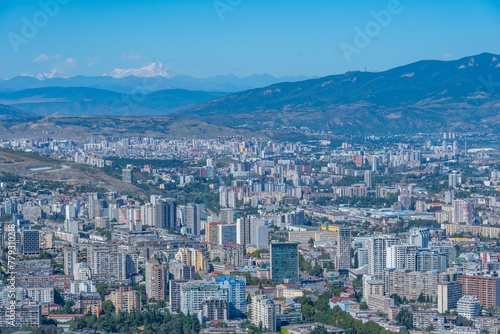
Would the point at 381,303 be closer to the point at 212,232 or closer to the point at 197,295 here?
the point at 197,295

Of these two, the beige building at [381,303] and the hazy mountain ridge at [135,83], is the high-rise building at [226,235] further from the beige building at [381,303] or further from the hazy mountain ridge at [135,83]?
the hazy mountain ridge at [135,83]

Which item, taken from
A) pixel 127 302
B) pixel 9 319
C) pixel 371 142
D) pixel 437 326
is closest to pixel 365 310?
pixel 437 326

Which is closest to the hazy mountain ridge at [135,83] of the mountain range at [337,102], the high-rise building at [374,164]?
the mountain range at [337,102]

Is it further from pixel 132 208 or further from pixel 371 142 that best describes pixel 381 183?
pixel 371 142

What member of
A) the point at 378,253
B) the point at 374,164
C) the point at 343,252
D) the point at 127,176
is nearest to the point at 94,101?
the point at 374,164

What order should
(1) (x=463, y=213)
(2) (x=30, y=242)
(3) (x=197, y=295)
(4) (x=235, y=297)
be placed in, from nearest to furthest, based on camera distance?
(3) (x=197, y=295) → (4) (x=235, y=297) → (2) (x=30, y=242) → (1) (x=463, y=213)

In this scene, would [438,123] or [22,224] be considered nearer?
[22,224]
